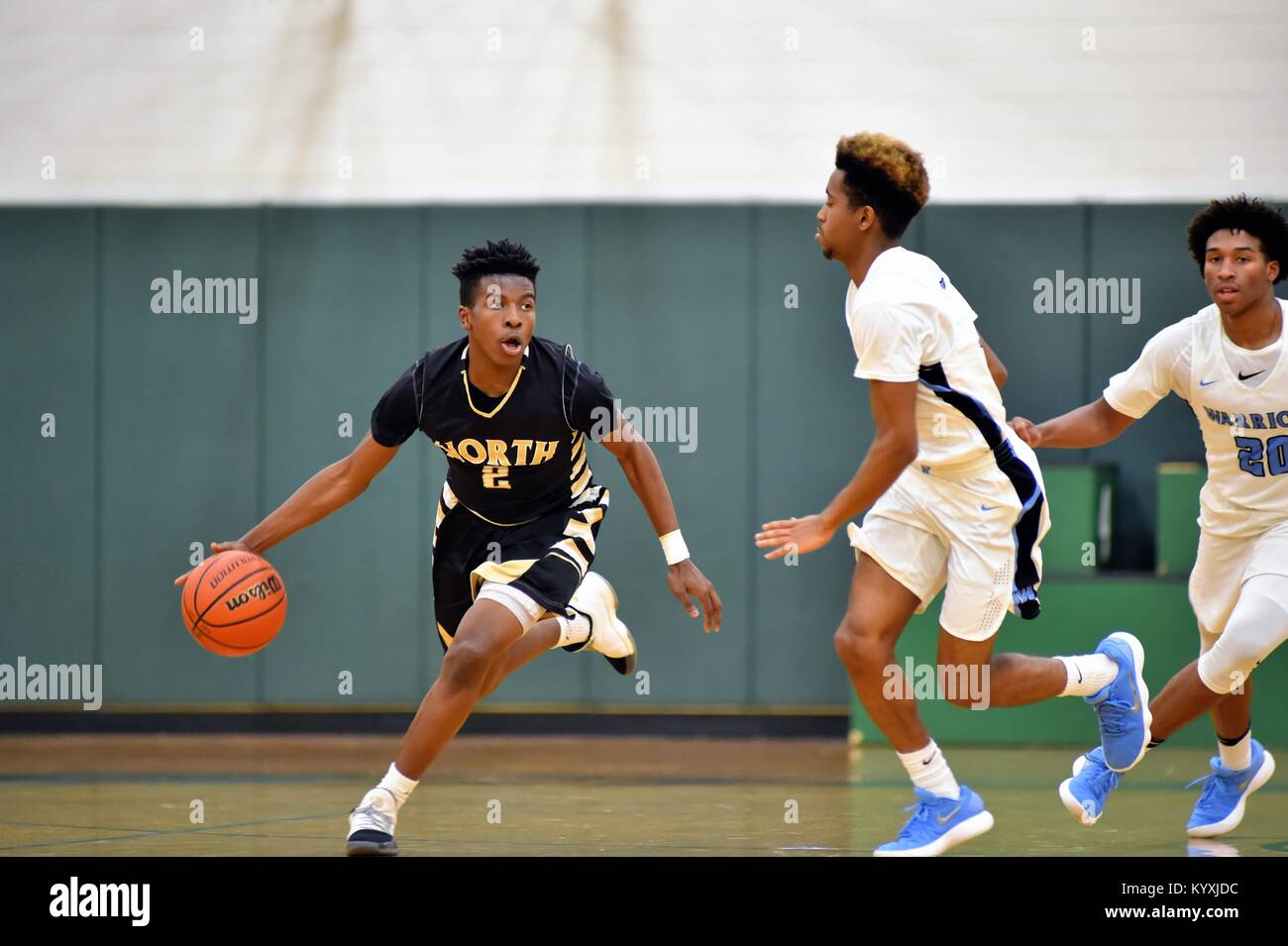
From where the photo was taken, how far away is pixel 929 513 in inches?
190

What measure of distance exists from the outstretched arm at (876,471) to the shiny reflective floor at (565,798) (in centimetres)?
139

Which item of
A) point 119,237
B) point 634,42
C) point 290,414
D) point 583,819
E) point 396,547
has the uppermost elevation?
point 634,42

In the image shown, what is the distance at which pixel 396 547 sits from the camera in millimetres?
9820

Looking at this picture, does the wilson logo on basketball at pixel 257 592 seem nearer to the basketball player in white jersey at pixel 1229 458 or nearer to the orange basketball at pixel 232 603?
the orange basketball at pixel 232 603

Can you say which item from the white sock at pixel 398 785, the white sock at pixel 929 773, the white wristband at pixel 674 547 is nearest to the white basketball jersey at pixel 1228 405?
the white sock at pixel 929 773

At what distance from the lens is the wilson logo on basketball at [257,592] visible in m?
5.24

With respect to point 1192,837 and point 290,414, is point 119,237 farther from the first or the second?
point 1192,837

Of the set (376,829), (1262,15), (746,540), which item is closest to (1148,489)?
(746,540)

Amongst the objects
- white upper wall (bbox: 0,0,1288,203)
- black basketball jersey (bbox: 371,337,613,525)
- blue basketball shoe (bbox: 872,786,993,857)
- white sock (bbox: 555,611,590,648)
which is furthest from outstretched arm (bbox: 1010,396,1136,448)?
white upper wall (bbox: 0,0,1288,203)

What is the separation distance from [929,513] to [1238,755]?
1.80 meters

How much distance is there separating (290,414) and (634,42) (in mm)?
3402

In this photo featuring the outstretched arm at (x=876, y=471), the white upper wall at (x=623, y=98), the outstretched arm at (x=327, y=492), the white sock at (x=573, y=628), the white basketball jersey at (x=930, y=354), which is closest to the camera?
the outstretched arm at (x=876, y=471)

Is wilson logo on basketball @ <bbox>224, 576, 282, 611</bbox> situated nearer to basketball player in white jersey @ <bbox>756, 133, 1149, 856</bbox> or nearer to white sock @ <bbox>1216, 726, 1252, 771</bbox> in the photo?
basketball player in white jersey @ <bbox>756, 133, 1149, 856</bbox>

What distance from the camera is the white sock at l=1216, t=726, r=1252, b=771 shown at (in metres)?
5.63
